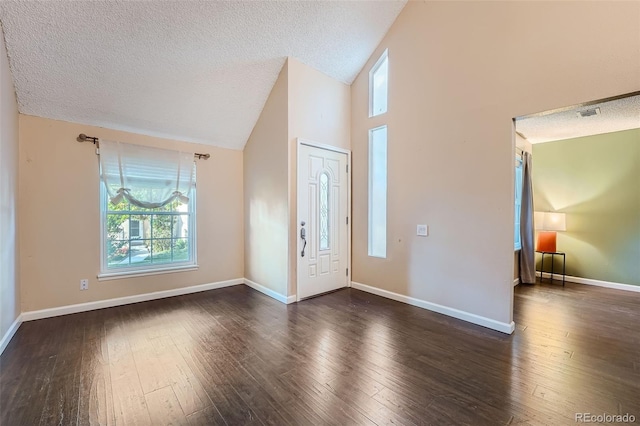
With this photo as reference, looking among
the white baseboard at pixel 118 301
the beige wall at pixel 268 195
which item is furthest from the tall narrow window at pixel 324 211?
the white baseboard at pixel 118 301

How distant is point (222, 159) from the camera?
4.45 metres

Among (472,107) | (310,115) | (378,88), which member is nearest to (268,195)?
(310,115)

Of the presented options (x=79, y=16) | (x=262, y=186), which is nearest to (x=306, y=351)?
(x=262, y=186)

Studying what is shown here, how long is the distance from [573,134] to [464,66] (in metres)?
3.01

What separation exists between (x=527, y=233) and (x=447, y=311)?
2.66 metres

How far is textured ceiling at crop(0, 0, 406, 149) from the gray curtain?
3.37 metres

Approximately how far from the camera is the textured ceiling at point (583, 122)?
10.5 feet

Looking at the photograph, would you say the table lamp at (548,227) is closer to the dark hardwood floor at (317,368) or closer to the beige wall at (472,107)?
the dark hardwood floor at (317,368)

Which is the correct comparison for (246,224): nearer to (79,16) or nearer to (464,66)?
(79,16)

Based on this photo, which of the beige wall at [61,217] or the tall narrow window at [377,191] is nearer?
the beige wall at [61,217]

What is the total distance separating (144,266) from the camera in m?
3.81

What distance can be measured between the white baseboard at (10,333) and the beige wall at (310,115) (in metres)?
2.69

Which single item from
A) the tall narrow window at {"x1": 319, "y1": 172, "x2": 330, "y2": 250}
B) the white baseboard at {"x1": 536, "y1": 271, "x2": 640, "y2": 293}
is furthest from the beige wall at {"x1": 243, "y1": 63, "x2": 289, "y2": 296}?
the white baseboard at {"x1": 536, "y1": 271, "x2": 640, "y2": 293}

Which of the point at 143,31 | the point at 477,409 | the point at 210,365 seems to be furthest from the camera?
the point at 143,31
